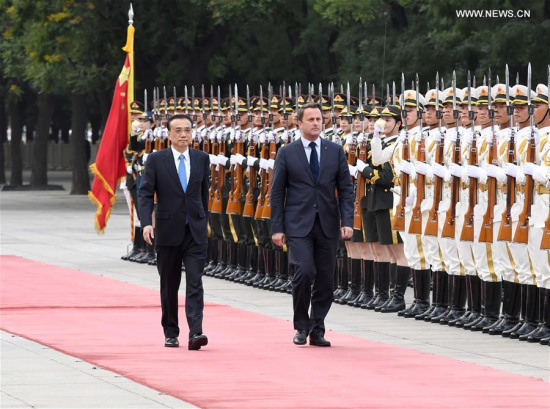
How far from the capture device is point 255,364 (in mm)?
10812

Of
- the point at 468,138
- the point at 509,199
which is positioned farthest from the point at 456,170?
the point at 509,199

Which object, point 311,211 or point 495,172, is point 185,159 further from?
point 495,172

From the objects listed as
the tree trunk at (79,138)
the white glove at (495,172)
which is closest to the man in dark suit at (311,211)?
the white glove at (495,172)

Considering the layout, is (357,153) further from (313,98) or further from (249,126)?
(249,126)

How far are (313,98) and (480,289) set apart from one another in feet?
13.8

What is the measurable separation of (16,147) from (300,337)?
37.9 meters

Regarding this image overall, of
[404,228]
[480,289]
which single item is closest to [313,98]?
[404,228]

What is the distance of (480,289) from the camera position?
1332cm

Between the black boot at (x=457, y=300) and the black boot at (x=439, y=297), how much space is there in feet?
0.52

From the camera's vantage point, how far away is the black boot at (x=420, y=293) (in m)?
14.1

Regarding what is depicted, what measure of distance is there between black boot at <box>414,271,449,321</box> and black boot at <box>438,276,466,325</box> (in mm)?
160

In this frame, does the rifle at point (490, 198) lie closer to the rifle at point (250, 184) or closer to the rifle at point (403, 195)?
the rifle at point (403, 195)

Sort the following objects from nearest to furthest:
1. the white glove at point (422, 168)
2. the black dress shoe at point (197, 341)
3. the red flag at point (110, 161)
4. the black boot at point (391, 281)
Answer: the black dress shoe at point (197, 341), the white glove at point (422, 168), the black boot at point (391, 281), the red flag at point (110, 161)

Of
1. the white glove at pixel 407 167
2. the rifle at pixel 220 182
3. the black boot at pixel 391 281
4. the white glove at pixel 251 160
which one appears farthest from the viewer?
the rifle at pixel 220 182
